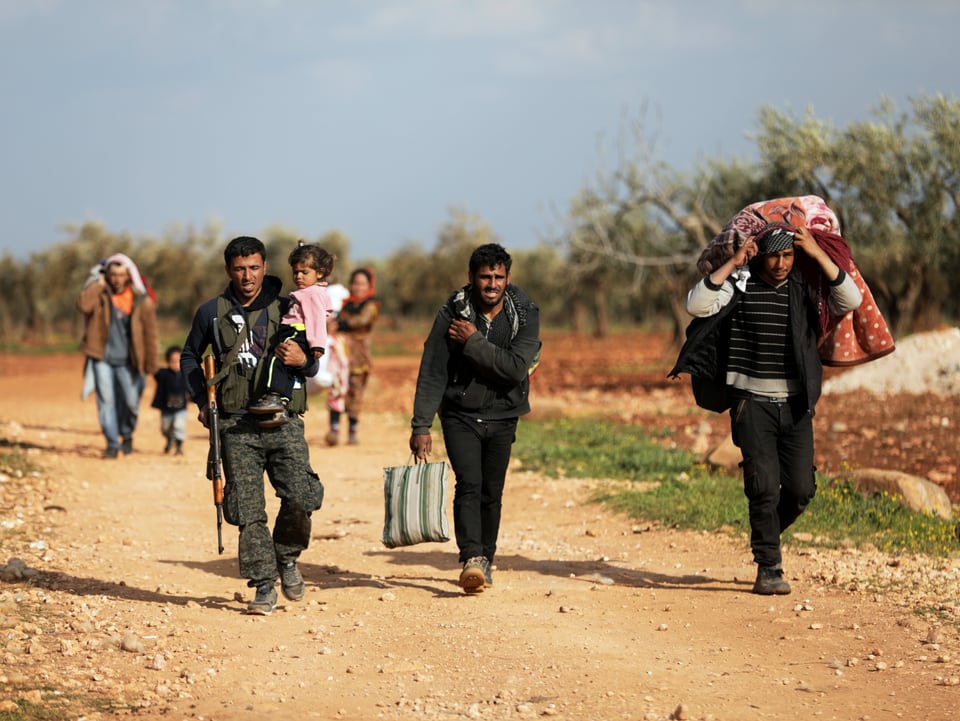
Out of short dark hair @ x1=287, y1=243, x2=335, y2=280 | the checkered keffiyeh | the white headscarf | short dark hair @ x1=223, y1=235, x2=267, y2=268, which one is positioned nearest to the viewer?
short dark hair @ x1=223, y1=235, x2=267, y2=268

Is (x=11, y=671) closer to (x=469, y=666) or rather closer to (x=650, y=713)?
(x=469, y=666)

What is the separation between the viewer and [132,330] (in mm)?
13516

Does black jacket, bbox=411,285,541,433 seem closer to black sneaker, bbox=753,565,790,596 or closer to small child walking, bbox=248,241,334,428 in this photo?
small child walking, bbox=248,241,334,428

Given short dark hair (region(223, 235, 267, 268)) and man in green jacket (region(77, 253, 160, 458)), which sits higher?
short dark hair (region(223, 235, 267, 268))

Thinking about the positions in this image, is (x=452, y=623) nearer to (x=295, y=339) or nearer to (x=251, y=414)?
(x=251, y=414)

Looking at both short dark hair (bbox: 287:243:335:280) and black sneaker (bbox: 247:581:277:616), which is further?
short dark hair (bbox: 287:243:335:280)

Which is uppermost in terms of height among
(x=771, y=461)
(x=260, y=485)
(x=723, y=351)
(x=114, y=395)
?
(x=723, y=351)

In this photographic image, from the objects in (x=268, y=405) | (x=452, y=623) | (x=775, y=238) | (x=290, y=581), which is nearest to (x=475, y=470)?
(x=452, y=623)

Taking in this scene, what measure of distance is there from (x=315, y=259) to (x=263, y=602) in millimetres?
2175

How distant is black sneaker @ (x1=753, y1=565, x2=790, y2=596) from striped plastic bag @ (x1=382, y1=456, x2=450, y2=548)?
1.89 meters

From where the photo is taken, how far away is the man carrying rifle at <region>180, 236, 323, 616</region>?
6.65 m

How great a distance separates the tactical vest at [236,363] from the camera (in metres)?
6.65

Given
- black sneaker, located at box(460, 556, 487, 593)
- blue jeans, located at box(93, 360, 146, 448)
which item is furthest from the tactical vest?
blue jeans, located at box(93, 360, 146, 448)

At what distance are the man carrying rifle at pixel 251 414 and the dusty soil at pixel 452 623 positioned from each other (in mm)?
440
